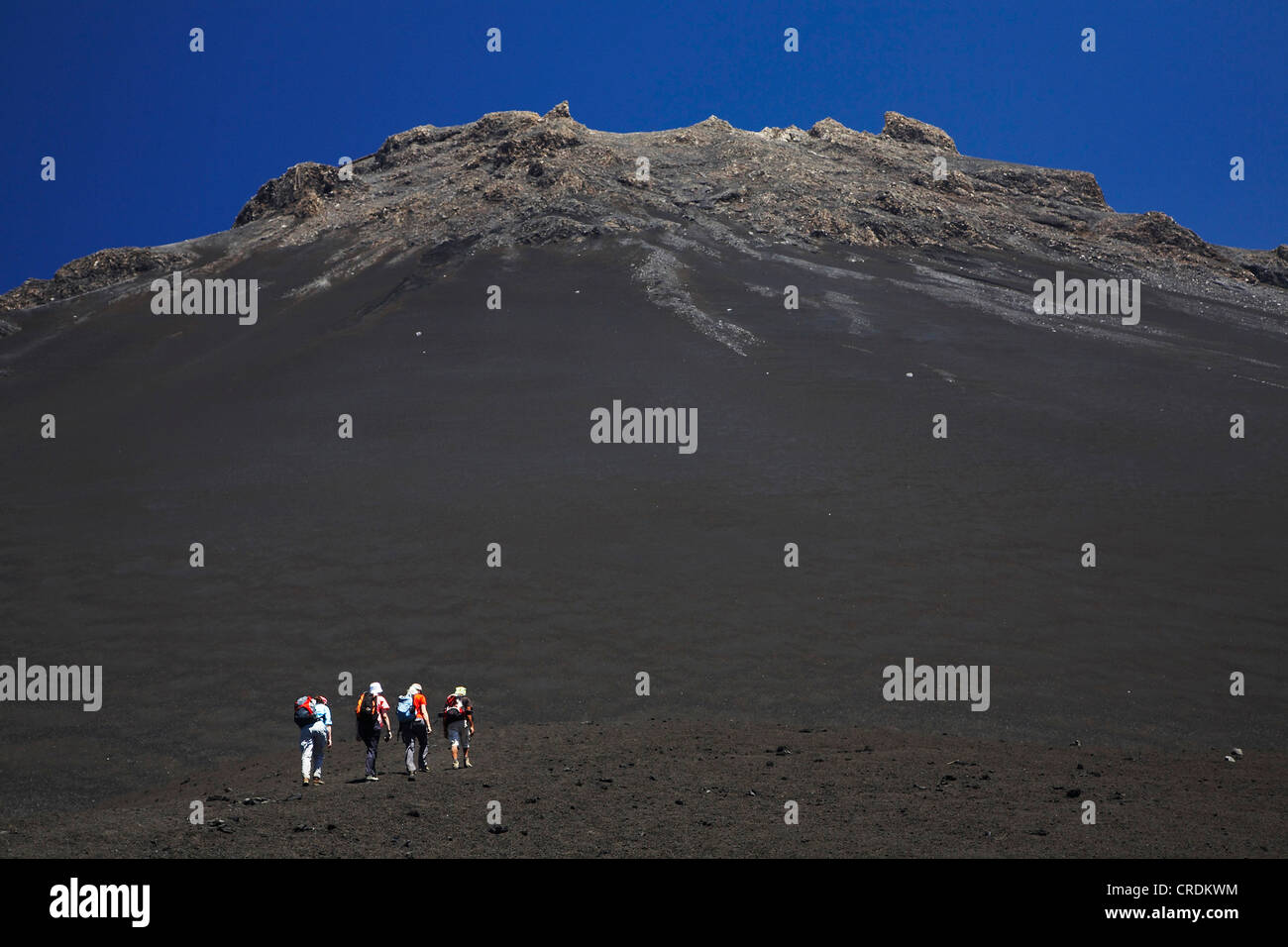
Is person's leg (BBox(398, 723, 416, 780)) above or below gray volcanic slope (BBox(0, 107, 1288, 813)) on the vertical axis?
below

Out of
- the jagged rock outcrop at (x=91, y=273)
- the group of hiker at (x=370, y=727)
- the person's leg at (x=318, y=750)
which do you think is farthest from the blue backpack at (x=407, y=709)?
the jagged rock outcrop at (x=91, y=273)

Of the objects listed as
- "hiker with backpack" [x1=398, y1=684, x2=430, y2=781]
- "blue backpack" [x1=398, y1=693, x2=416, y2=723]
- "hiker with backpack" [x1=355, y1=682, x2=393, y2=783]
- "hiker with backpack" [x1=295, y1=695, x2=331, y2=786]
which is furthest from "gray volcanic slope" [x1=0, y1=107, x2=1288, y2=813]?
"blue backpack" [x1=398, y1=693, x2=416, y2=723]

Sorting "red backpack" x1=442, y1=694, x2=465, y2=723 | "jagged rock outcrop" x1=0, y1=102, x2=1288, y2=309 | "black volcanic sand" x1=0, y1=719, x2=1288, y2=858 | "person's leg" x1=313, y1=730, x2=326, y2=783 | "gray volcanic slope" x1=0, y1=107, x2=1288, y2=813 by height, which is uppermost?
"jagged rock outcrop" x1=0, y1=102, x2=1288, y2=309

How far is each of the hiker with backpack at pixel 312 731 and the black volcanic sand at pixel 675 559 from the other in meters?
1.26

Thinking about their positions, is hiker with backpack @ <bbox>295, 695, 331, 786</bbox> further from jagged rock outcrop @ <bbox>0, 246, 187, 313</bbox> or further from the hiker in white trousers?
jagged rock outcrop @ <bbox>0, 246, 187, 313</bbox>

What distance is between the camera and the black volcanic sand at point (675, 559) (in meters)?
14.6

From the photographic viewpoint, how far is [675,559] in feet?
87.3

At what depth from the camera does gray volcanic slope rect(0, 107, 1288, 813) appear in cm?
2020

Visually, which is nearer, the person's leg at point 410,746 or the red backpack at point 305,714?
the red backpack at point 305,714

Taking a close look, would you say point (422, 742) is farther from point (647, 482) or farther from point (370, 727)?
point (647, 482)

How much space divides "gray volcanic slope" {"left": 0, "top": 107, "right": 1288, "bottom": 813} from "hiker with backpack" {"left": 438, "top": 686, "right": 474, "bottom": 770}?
344cm

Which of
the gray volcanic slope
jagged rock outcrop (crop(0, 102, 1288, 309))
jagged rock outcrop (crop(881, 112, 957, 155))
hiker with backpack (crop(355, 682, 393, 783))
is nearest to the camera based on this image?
hiker with backpack (crop(355, 682, 393, 783))

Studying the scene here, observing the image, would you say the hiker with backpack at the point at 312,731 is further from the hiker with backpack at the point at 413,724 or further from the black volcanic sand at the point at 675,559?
the black volcanic sand at the point at 675,559
